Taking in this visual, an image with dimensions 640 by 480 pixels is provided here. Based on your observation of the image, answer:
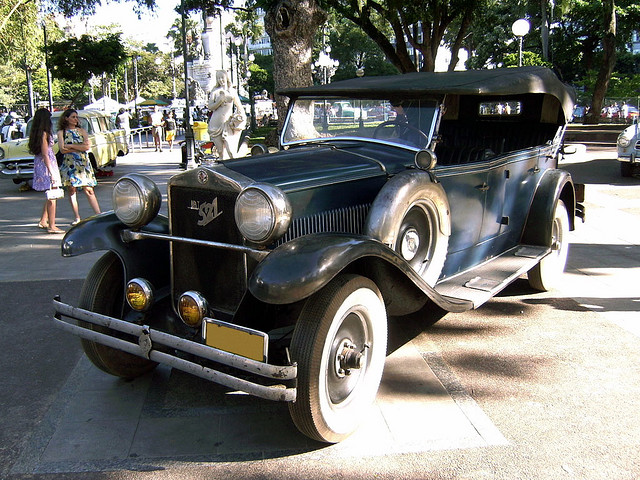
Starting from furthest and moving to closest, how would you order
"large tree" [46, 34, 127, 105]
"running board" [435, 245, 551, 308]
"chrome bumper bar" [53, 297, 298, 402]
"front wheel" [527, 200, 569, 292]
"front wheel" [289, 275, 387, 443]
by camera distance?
"large tree" [46, 34, 127, 105] < "front wheel" [527, 200, 569, 292] < "running board" [435, 245, 551, 308] < "front wheel" [289, 275, 387, 443] < "chrome bumper bar" [53, 297, 298, 402]

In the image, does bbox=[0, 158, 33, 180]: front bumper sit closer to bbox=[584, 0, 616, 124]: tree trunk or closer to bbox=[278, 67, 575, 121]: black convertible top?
bbox=[278, 67, 575, 121]: black convertible top

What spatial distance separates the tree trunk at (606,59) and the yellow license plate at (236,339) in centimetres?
2496

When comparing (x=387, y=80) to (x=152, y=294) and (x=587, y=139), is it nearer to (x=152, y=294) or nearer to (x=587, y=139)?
(x=152, y=294)

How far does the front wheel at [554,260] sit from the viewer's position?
564 cm

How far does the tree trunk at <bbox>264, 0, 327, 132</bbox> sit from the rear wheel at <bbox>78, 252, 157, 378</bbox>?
26.6 feet

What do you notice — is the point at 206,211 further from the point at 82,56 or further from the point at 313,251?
the point at 82,56

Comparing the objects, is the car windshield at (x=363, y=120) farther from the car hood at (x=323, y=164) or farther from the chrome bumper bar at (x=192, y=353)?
the chrome bumper bar at (x=192, y=353)

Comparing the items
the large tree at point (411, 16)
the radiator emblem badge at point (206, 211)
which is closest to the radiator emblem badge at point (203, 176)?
the radiator emblem badge at point (206, 211)

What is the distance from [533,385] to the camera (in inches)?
150

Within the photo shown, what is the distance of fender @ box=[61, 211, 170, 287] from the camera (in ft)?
12.0

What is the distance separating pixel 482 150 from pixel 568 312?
63.6 inches

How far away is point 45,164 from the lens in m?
8.30

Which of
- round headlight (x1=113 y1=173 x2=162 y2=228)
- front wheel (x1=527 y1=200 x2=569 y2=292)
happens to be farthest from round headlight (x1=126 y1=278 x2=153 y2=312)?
front wheel (x1=527 y1=200 x2=569 y2=292)

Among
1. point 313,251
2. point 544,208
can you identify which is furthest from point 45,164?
point 313,251
